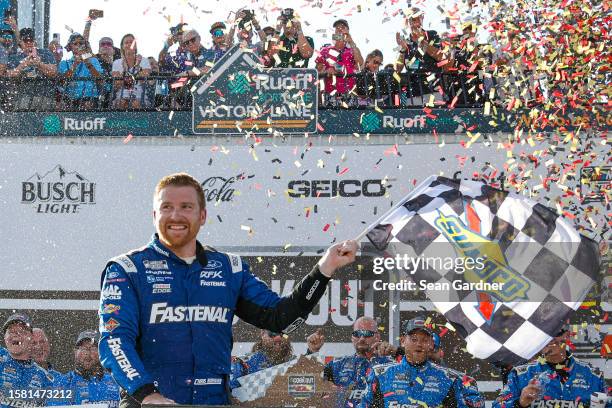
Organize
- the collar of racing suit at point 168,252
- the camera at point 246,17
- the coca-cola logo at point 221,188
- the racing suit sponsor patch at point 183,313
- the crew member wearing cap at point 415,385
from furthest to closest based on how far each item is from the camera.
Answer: the camera at point 246,17
the coca-cola logo at point 221,188
the crew member wearing cap at point 415,385
the collar of racing suit at point 168,252
the racing suit sponsor patch at point 183,313

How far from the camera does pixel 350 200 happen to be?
26.7 feet

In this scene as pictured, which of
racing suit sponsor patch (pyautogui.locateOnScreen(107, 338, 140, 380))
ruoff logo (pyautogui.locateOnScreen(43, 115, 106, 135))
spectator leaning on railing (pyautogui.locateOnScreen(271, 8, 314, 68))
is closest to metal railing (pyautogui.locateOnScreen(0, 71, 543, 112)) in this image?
ruoff logo (pyautogui.locateOnScreen(43, 115, 106, 135))

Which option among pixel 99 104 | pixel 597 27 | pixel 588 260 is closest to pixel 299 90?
pixel 99 104

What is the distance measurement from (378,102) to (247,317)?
16.9 ft

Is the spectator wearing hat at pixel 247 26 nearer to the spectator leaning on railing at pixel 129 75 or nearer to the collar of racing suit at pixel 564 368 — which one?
the spectator leaning on railing at pixel 129 75

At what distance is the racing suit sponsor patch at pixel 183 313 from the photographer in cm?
354

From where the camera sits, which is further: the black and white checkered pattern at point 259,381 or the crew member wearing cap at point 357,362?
the black and white checkered pattern at point 259,381

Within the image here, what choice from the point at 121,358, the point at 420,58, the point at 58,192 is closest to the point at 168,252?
A: the point at 121,358

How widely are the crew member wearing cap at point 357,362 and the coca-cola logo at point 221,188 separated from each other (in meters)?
Result: 1.53

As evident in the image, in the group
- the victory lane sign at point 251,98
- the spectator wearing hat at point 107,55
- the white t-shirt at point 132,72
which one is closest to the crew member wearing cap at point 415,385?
the victory lane sign at point 251,98

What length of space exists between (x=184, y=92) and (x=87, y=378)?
9.48 ft

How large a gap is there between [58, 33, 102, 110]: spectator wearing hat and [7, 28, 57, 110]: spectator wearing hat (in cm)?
15

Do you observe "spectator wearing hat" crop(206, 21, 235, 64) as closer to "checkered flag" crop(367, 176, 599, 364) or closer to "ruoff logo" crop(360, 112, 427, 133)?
"ruoff logo" crop(360, 112, 427, 133)

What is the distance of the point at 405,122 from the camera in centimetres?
836
